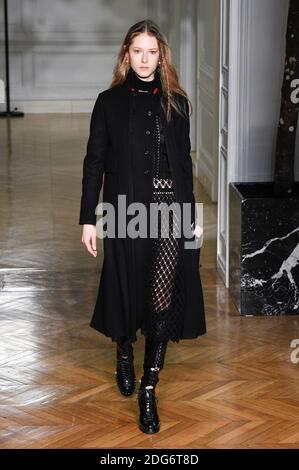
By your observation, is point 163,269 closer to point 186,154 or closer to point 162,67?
point 186,154

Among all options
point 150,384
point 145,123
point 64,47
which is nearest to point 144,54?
point 145,123

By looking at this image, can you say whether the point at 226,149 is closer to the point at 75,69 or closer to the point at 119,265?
the point at 119,265

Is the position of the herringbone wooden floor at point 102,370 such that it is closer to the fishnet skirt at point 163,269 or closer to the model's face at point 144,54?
the fishnet skirt at point 163,269

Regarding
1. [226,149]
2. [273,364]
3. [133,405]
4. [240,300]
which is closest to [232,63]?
[226,149]

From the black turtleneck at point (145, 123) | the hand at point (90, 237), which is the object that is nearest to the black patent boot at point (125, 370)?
the hand at point (90, 237)

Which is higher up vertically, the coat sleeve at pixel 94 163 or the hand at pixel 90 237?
the coat sleeve at pixel 94 163

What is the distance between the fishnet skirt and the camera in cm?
370

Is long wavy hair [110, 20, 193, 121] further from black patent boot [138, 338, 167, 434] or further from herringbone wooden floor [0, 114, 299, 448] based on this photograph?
herringbone wooden floor [0, 114, 299, 448]

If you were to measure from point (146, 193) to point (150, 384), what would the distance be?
2.39 feet

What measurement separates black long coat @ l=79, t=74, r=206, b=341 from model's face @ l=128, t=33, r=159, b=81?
12 centimetres

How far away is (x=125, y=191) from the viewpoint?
3.71 m

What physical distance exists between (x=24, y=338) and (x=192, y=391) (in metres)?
1.03

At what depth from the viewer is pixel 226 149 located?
Result: 555cm

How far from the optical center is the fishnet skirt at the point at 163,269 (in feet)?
12.1
